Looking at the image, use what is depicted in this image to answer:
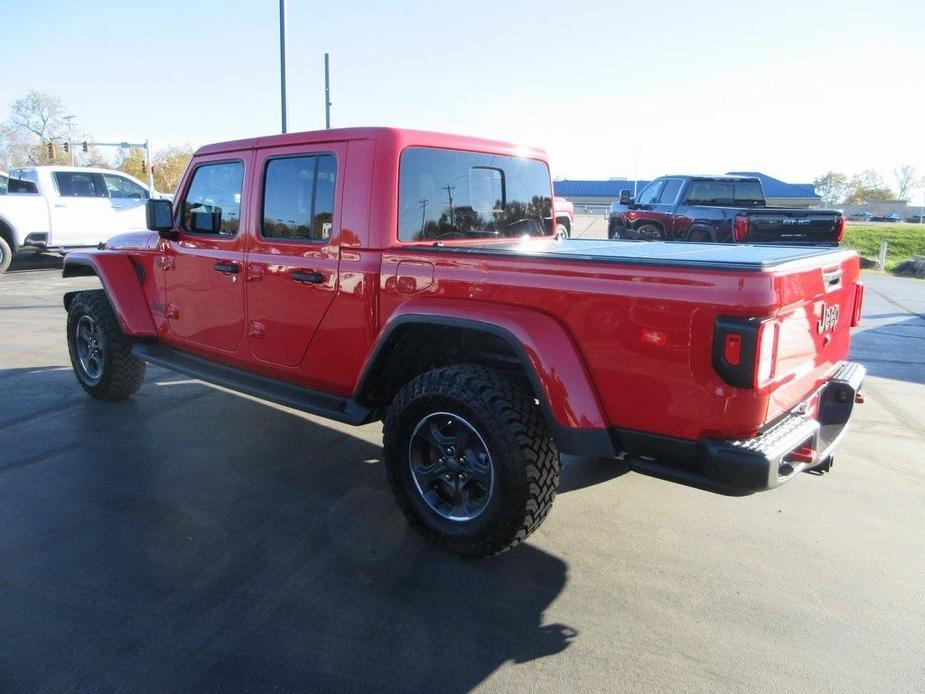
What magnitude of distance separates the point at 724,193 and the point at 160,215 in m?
11.6

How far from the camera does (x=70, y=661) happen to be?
2.38 metres

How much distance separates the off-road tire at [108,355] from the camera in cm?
510

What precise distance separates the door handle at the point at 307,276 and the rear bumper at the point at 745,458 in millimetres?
1792

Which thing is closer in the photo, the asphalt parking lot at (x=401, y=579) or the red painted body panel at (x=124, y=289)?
the asphalt parking lot at (x=401, y=579)

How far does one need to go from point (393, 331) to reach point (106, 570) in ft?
5.36

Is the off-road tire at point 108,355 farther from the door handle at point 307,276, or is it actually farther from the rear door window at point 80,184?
the rear door window at point 80,184

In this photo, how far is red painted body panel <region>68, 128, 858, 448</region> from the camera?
2.43 metres

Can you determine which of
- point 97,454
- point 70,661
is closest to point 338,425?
point 97,454

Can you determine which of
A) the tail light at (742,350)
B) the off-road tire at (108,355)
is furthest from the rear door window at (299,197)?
the tail light at (742,350)

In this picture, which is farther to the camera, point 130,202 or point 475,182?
point 130,202

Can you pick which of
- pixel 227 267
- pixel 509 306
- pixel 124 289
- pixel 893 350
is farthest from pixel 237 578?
A: pixel 893 350

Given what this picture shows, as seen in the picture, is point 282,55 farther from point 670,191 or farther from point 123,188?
point 670,191

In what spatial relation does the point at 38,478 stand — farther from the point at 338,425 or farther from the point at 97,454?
the point at 338,425

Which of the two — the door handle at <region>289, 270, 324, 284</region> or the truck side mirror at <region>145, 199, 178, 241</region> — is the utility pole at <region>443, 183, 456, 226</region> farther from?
the truck side mirror at <region>145, 199, 178, 241</region>
